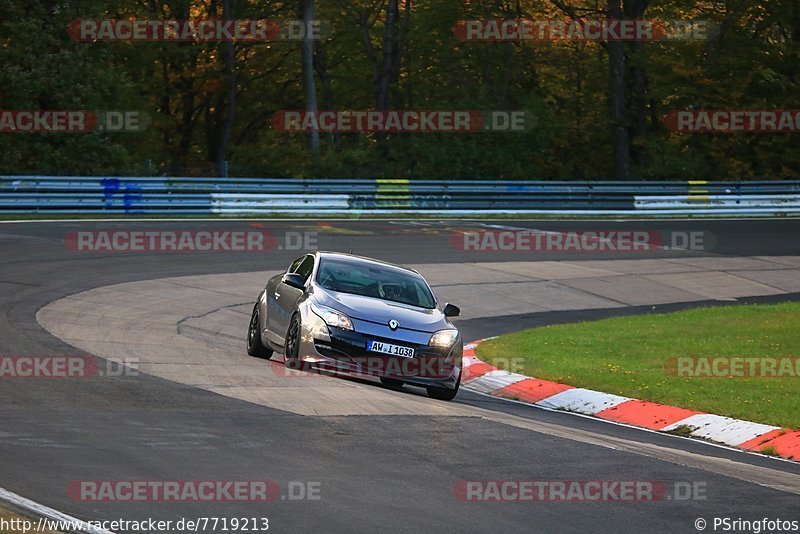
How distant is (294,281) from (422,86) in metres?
36.6

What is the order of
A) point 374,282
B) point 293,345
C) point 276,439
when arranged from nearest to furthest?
1. point 276,439
2. point 293,345
3. point 374,282

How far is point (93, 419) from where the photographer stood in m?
9.88

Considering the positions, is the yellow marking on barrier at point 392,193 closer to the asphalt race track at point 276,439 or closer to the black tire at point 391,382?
the asphalt race track at point 276,439

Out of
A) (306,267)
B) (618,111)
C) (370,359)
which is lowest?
(370,359)

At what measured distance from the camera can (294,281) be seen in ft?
47.5

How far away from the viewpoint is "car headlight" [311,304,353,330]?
43.9ft

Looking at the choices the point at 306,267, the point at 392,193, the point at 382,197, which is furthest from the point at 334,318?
the point at 392,193

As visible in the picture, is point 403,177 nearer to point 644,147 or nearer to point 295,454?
point 644,147

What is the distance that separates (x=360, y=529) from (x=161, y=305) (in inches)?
500

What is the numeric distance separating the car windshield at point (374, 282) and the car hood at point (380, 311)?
23 cm

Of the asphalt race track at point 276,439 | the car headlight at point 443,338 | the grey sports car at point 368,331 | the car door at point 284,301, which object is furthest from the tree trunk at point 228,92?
the car headlight at point 443,338

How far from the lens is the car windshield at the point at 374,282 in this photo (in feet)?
47.2

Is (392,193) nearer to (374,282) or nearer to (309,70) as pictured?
(309,70)

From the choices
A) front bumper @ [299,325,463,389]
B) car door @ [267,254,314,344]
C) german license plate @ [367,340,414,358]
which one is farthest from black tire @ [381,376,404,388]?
car door @ [267,254,314,344]
